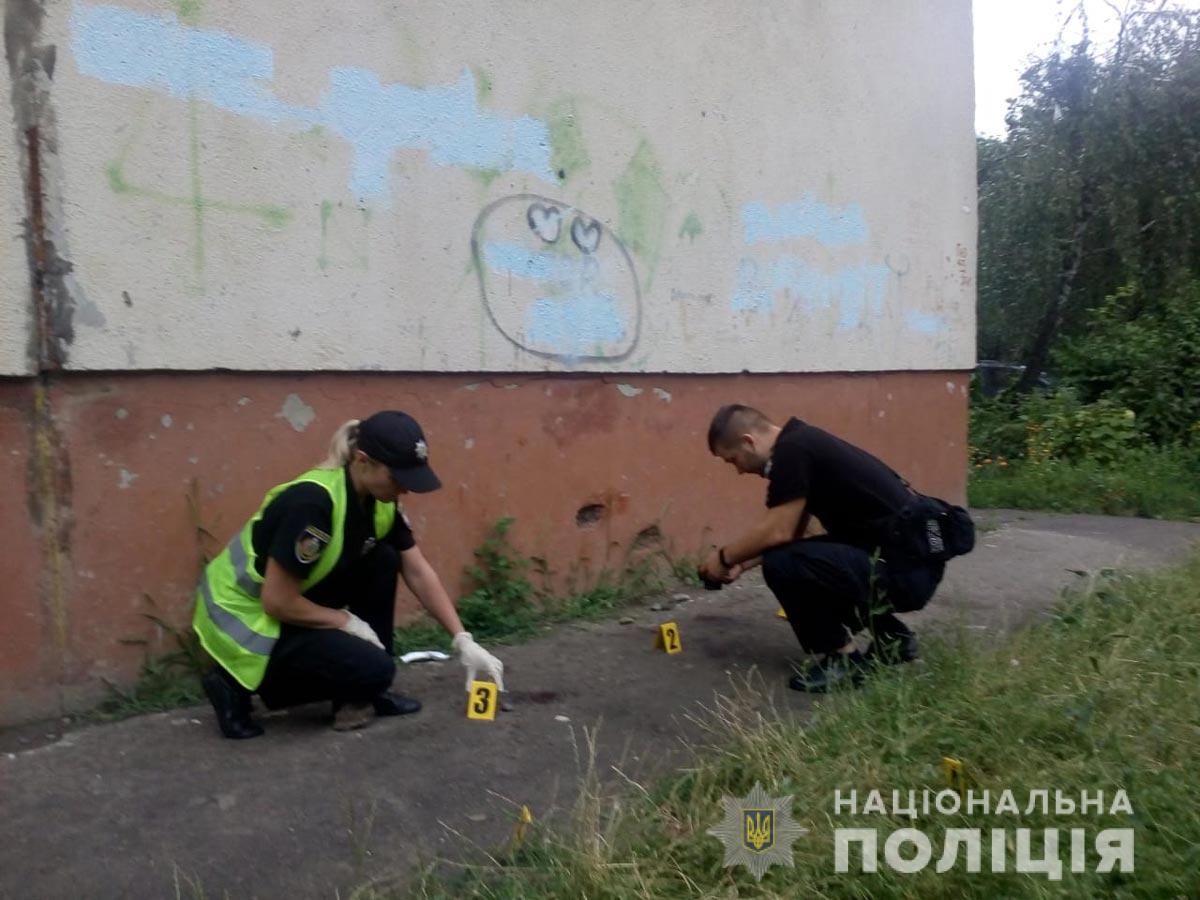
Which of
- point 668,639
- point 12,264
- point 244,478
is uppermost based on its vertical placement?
point 12,264

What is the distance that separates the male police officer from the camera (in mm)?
4344

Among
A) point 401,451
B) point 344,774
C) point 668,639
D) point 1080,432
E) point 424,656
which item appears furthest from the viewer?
point 1080,432

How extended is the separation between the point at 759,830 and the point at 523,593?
2.49 metres

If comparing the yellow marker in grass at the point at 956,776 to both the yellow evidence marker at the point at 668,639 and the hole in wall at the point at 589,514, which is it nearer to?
the yellow evidence marker at the point at 668,639

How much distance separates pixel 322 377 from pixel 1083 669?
3.08 m

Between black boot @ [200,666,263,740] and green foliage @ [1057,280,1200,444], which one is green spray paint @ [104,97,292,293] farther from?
green foliage @ [1057,280,1200,444]

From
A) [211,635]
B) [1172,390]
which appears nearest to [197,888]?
[211,635]

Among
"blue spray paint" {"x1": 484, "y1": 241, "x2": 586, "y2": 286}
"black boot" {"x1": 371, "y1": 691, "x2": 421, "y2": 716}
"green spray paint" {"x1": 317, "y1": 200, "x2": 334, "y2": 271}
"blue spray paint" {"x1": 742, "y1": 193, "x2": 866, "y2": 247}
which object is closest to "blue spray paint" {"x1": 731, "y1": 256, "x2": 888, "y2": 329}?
"blue spray paint" {"x1": 742, "y1": 193, "x2": 866, "y2": 247}

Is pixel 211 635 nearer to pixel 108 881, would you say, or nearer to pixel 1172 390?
pixel 108 881

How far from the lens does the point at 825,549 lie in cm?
436

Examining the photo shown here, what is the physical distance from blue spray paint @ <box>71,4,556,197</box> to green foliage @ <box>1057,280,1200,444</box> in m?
8.24

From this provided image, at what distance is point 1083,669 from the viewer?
13.3 ft

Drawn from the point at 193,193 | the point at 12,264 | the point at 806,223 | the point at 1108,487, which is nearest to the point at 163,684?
the point at 12,264

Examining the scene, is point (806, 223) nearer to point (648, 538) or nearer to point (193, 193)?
point (648, 538)
